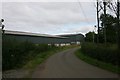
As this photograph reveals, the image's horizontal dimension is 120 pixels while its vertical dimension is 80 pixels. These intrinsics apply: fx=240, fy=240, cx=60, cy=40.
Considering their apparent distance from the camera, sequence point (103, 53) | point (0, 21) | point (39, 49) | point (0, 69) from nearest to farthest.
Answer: point (0, 21), point (0, 69), point (103, 53), point (39, 49)

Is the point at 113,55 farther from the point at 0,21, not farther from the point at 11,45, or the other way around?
the point at 0,21

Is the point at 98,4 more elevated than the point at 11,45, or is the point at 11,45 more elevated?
the point at 98,4

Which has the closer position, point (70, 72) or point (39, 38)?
point (70, 72)

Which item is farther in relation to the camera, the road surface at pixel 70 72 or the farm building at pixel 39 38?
the farm building at pixel 39 38

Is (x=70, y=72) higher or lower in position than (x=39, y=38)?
lower

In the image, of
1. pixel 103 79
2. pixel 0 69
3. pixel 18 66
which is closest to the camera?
pixel 103 79

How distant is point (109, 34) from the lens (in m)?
50.8

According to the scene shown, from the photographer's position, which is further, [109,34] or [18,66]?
[109,34]

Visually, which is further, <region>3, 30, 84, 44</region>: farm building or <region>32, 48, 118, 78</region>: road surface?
<region>3, 30, 84, 44</region>: farm building

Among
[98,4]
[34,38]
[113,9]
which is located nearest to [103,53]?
[113,9]

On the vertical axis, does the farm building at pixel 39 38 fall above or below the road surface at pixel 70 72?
above

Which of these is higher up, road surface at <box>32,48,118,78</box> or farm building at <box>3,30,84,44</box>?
farm building at <box>3,30,84,44</box>

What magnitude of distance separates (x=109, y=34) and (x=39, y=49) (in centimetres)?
1511

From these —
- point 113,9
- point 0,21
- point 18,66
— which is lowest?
point 18,66
